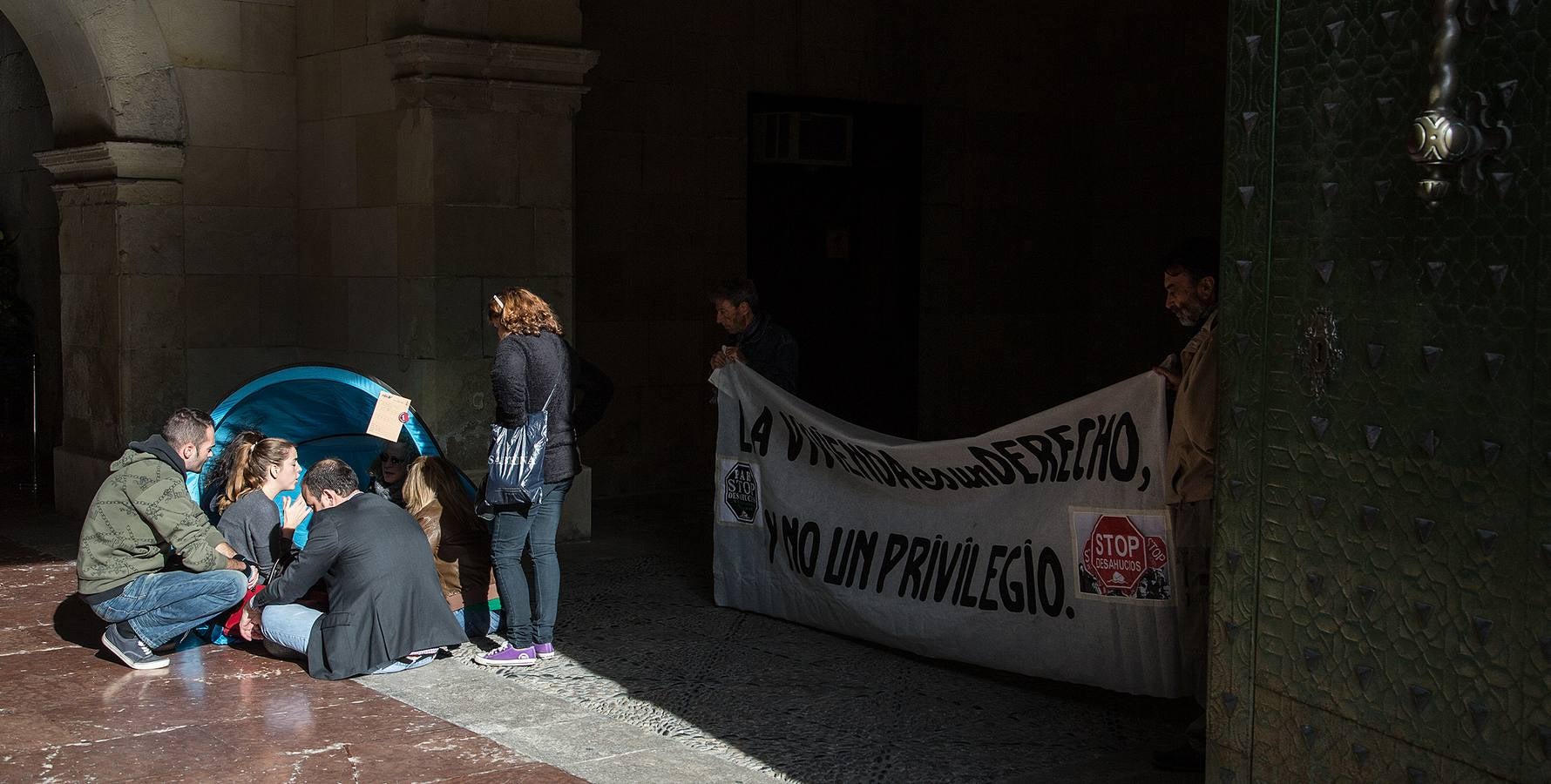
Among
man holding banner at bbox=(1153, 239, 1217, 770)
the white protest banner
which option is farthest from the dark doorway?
man holding banner at bbox=(1153, 239, 1217, 770)

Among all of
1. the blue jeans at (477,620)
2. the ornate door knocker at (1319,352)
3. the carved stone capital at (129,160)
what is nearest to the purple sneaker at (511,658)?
the blue jeans at (477,620)

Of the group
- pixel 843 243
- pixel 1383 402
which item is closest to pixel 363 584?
pixel 1383 402

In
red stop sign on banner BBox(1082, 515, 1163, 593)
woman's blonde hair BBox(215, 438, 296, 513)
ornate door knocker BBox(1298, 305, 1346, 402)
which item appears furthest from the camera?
woman's blonde hair BBox(215, 438, 296, 513)

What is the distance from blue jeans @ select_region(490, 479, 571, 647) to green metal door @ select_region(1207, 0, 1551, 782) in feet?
11.3

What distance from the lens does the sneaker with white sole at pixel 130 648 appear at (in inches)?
278

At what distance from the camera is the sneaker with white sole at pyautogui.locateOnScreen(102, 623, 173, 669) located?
7.06 m

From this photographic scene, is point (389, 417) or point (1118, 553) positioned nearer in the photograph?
point (1118, 553)

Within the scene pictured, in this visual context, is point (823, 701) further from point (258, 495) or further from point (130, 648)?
point (130, 648)

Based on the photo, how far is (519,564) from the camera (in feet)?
23.4

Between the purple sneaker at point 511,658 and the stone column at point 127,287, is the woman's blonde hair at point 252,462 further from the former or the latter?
the stone column at point 127,287

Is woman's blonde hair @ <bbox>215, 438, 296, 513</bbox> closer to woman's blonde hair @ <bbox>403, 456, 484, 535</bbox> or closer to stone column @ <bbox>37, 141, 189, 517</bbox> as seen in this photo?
woman's blonde hair @ <bbox>403, 456, 484, 535</bbox>

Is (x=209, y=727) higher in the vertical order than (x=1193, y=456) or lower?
lower

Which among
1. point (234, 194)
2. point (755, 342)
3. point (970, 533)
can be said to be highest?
point (234, 194)

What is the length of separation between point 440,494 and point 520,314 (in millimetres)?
1039
